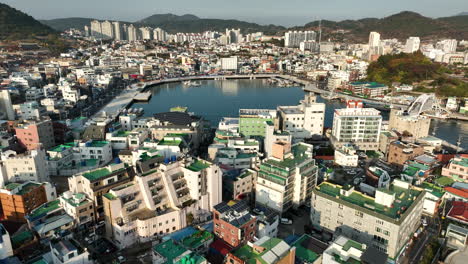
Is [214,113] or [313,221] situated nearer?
[313,221]

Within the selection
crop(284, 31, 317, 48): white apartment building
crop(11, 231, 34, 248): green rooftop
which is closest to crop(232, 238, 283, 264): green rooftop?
crop(11, 231, 34, 248): green rooftop

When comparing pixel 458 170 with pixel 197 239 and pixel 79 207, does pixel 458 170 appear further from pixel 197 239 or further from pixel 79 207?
pixel 79 207

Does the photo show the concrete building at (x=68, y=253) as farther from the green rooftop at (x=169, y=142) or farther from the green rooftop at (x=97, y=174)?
the green rooftop at (x=169, y=142)

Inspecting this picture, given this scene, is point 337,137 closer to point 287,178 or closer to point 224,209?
point 287,178

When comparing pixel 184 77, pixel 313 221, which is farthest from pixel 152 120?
pixel 184 77

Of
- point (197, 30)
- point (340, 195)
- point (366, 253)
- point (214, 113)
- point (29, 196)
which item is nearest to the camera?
point (366, 253)

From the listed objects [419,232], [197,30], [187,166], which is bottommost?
[419,232]

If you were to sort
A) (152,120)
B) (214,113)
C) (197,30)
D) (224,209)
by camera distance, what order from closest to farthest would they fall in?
1. (224,209)
2. (152,120)
3. (214,113)
4. (197,30)

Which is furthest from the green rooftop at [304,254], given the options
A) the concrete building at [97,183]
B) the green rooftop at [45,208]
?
the green rooftop at [45,208]
